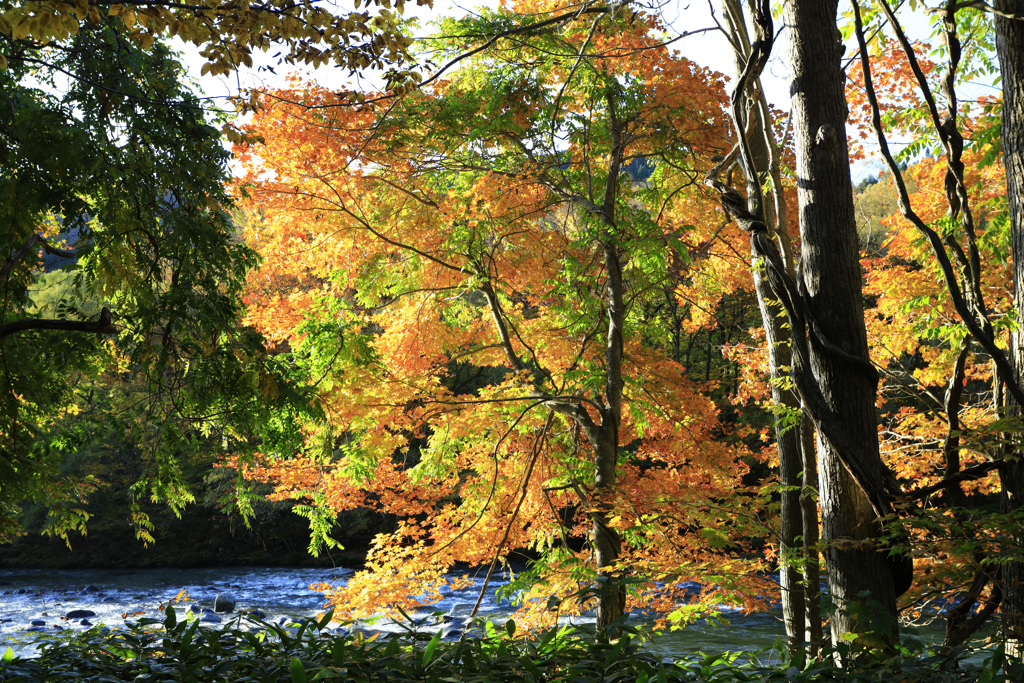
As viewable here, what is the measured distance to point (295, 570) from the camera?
16.2m

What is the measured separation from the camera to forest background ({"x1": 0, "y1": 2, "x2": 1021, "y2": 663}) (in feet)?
9.86

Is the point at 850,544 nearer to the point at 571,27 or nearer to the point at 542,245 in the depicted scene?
the point at 542,245

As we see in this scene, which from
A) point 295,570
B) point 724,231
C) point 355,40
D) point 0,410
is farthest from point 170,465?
point 295,570

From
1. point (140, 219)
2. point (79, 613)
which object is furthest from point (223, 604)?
point (140, 219)

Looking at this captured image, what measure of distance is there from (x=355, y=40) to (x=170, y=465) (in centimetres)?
271

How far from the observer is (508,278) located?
24.0ft

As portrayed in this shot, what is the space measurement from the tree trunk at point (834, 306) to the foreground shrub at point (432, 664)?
21.7 inches

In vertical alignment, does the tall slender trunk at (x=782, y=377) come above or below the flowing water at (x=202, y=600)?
above

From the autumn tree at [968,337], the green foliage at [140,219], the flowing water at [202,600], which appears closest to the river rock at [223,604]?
the flowing water at [202,600]

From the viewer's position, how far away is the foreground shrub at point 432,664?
6.45ft

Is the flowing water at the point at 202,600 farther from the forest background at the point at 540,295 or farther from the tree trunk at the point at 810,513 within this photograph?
the tree trunk at the point at 810,513

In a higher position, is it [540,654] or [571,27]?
[571,27]

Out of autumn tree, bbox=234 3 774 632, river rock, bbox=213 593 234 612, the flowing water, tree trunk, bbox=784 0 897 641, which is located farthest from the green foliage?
river rock, bbox=213 593 234 612

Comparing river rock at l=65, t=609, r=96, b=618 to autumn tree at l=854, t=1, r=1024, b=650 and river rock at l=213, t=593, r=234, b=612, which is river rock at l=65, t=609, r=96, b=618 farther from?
autumn tree at l=854, t=1, r=1024, b=650
